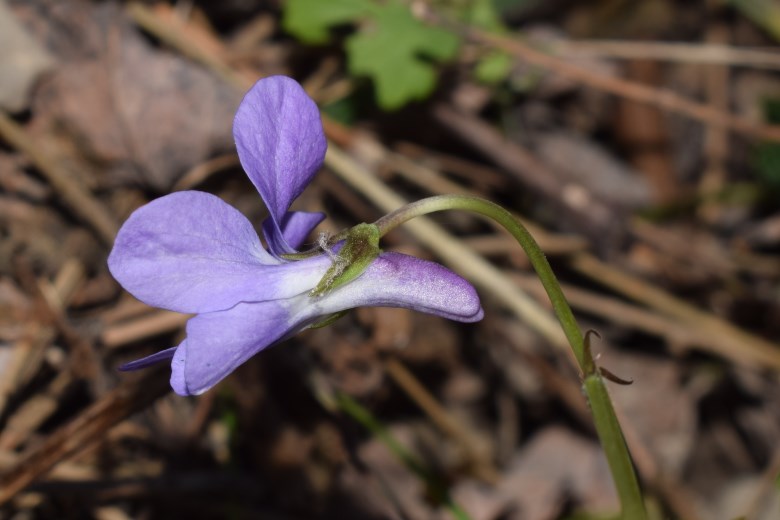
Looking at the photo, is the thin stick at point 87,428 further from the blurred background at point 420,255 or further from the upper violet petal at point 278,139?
the upper violet petal at point 278,139

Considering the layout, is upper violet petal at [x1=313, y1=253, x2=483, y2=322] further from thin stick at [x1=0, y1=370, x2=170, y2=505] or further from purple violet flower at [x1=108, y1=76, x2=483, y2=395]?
thin stick at [x1=0, y1=370, x2=170, y2=505]

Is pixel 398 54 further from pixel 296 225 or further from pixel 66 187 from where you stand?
pixel 296 225

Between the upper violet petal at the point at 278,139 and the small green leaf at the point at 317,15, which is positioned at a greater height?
the upper violet petal at the point at 278,139

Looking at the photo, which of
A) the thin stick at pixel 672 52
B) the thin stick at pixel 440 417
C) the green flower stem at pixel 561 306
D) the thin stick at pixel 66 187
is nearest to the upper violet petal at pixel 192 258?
the green flower stem at pixel 561 306

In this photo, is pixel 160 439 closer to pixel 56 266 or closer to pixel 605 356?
pixel 56 266

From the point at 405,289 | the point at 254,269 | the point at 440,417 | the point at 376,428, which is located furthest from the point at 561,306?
the point at 440,417

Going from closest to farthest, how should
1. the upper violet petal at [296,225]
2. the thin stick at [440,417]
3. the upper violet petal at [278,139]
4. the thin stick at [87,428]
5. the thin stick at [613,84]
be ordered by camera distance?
1. the upper violet petal at [278,139]
2. the upper violet petal at [296,225]
3. the thin stick at [87,428]
4. the thin stick at [440,417]
5. the thin stick at [613,84]
